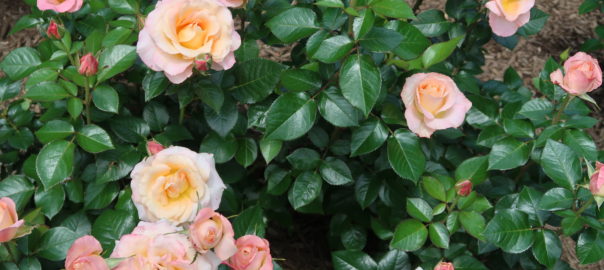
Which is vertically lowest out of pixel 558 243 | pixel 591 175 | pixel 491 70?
pixel 491 70

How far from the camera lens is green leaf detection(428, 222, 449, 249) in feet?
5.01

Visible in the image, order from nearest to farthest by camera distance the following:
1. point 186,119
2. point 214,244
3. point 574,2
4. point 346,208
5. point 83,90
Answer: point 214,244 → point 83,90 → point 186,119 → point 346,208 → point 574,2

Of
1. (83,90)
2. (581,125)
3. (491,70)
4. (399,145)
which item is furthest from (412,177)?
(491,70)

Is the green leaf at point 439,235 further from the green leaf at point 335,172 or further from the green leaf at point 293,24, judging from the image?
the green leaf at point 293,24

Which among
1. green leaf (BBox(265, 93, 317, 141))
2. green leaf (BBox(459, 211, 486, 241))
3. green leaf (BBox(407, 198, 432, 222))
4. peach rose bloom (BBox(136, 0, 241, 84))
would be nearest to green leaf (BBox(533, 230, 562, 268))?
green leaf (BBox(459, 211, 486, 241))

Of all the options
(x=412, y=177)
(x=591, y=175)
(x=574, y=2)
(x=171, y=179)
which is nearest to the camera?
(x=171, y=179)

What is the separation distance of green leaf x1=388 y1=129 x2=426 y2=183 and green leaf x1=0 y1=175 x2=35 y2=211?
970 millimetres

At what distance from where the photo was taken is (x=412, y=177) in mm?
1505

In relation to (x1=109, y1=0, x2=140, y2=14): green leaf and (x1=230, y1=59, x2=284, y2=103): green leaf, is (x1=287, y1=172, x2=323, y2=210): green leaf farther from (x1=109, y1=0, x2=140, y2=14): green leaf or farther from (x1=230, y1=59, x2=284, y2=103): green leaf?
(x1=109, y1=0, x2=140, y2=14): green leaf

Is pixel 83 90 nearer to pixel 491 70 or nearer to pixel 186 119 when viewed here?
pixel 186 119

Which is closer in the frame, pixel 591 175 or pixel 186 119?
pixel 591 175

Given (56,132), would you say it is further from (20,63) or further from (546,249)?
(546,249)

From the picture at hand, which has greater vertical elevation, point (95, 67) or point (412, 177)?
point (95, 67)

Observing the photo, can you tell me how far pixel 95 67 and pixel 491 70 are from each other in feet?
7.57
